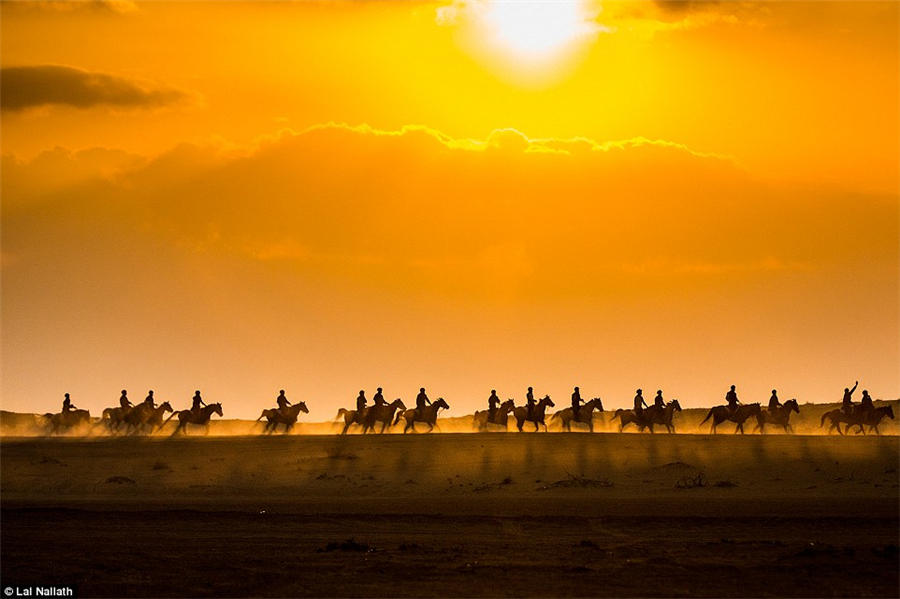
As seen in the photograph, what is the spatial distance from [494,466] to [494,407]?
15.6m

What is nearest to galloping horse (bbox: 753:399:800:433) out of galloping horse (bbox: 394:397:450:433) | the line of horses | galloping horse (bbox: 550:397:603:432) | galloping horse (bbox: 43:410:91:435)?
the line of horses

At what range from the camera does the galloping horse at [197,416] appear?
6688 centimetres

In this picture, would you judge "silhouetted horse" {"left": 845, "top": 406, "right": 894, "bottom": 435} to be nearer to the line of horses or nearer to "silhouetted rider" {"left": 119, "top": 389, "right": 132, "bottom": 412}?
the line of horses

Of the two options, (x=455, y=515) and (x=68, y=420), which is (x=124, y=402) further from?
(x=455, y=515)

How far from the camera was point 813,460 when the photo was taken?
1881 inches

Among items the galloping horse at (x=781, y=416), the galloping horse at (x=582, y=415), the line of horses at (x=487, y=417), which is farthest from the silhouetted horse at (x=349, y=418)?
the galloping horse at (x=781, y=416)

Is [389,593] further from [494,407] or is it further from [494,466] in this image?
[494,407]

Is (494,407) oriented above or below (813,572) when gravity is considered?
above

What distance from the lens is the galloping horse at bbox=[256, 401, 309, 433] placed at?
→ 217 ft

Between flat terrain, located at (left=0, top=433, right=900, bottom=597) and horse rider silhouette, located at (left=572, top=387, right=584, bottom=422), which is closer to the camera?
flat terrain, located at (left=0, top=433, right=900, bottom=597)

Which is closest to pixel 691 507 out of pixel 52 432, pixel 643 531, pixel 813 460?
pixel 643 531

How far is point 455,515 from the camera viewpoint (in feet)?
127

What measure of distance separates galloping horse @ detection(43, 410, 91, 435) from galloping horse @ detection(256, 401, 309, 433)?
9.31 m

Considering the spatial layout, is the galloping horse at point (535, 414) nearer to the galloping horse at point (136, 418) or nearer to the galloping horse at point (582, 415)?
the galloping horse at point (582, 415)
